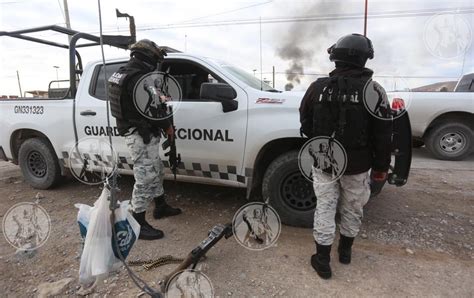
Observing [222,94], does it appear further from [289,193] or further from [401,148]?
[401,148]

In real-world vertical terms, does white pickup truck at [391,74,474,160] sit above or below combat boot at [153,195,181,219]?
above

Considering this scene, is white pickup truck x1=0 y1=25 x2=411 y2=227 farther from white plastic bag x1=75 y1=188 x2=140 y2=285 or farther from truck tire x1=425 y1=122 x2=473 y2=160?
truck tire x1=425 y1=122 x2=473 y2=160

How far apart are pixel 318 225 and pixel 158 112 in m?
1.65

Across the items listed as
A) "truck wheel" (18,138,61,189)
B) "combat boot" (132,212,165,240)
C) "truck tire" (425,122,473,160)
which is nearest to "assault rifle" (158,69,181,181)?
"combat boot" (132,212,165,240)

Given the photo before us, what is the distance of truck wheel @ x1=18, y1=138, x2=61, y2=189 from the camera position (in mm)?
4242

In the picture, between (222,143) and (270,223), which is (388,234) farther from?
(222,143)

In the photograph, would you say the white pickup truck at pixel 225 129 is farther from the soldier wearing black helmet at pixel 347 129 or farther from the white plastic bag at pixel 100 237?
the white plastic bag at pixel 100 237

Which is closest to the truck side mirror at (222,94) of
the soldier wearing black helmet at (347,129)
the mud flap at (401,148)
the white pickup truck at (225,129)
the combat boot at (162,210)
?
the white pickup truck at (225,129)

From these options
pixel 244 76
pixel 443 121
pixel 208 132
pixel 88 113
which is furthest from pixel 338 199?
pixel 443 121

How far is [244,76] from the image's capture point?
353 centimetres

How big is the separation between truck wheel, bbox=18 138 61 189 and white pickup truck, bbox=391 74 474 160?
19.1 ft

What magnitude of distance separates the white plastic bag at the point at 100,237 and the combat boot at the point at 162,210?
1.40 meters

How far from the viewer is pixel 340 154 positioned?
222 centimetres

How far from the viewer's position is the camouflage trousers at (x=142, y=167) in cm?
286
